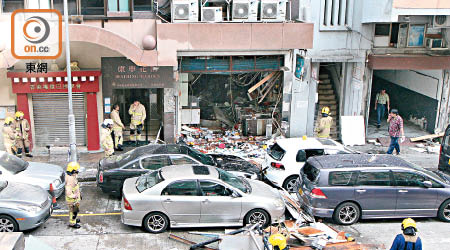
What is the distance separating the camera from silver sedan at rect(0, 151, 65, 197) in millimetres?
13555

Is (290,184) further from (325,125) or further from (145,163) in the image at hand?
A: (145,163)

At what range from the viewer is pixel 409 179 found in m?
12.9

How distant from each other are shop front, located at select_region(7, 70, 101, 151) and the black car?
12.8 ft

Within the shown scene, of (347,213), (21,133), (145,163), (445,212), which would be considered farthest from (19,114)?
(445,212)

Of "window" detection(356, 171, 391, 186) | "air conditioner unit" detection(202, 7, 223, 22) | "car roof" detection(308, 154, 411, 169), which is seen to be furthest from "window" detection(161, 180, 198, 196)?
"air conditioner unit" detection(202, 7, 223, 22)

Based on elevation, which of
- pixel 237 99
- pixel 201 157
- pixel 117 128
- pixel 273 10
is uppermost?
pixel 273 10

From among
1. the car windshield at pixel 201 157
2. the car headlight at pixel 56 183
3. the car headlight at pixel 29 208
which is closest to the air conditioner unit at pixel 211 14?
the car windshield at pixel 201 157

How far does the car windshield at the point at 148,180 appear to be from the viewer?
12229 mm

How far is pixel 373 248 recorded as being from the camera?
11.5 meters

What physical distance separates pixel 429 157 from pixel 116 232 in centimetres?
1218

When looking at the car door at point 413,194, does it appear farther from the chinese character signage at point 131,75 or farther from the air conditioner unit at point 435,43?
the air conditioner unit at point 435,43

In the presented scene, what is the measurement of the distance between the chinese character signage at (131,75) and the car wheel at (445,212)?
9.60m

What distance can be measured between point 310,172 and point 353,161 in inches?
44.9

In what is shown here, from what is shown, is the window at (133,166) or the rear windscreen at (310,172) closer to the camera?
→ the rear windscreen at (310,172)
